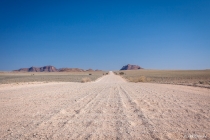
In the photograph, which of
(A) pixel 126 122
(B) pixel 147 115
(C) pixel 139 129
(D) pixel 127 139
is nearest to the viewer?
(D) pixel 127 139

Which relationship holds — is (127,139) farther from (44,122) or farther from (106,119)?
(44,122)

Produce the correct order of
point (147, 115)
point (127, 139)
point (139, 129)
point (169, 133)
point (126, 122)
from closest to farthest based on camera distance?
point (127, 139) → point (169, 133) → point (139, 129) → point (126, 122) → point (147, 115)

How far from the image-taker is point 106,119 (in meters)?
6.27

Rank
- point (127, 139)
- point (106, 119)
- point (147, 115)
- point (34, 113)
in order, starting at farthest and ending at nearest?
point (34, 113), point (147, 115), point (106, 119), point (127, 139)

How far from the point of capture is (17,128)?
5430mm

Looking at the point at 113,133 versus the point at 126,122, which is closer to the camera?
the point at 113,133

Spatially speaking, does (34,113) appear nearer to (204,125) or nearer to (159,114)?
(159,114)

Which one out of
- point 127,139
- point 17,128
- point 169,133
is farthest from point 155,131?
point 17,128

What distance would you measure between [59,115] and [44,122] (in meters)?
1.02

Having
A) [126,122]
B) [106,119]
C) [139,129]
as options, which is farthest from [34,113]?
[139,129]

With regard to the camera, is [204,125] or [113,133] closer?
[113,133]

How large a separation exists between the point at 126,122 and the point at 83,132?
5.09 ft

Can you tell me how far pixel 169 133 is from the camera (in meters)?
4.82

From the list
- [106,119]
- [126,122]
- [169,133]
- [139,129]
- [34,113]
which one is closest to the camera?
[169,133]
